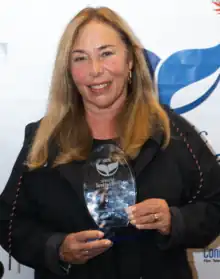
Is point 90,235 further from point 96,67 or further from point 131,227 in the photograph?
point 96,67

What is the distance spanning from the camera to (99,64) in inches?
42.1

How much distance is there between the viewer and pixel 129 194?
1.03m

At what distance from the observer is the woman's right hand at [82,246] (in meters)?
0.95

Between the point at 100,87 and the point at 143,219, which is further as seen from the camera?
the point at 100,87

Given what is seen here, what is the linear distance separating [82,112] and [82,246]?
0.36 metres

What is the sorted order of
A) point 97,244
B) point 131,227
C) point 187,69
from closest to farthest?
point 97,244 → point 131,227 → point 187,69

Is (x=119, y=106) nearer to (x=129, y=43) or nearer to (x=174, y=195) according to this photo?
(x=129, y=43)

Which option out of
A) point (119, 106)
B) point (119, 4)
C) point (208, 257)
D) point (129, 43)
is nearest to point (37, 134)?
point (119, 106)

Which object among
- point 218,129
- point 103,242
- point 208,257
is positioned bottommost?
point 208,257

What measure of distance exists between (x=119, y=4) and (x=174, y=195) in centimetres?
65

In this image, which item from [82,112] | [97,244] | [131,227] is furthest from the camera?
[82,112]

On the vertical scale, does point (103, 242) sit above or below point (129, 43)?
below

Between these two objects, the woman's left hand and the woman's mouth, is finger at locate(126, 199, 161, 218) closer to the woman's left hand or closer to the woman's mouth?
the woman's left hand

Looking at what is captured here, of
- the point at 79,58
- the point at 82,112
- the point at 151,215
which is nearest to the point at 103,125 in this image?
the point at 82,112
